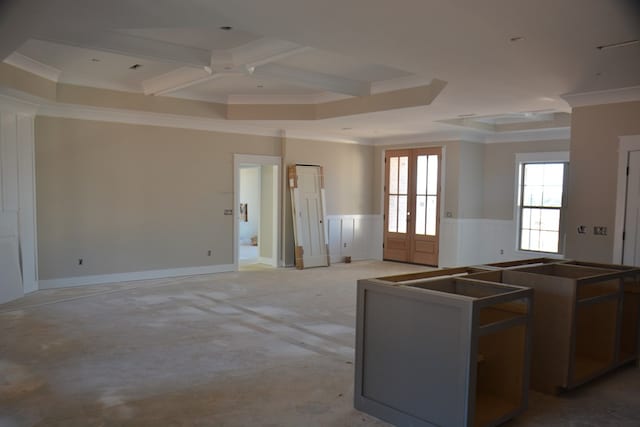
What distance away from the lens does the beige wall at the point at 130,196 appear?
6945 mm

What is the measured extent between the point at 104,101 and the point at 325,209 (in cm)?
471

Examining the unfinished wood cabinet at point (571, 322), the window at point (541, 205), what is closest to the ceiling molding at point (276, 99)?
the window at point (541, 205)

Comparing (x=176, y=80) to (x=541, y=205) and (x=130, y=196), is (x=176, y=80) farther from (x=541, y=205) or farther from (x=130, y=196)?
(x=541, y=205)

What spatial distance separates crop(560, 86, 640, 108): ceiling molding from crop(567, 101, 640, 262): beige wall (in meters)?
0.06

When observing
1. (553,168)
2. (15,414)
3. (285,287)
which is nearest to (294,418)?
(15,414)

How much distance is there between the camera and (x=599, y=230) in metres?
5.68

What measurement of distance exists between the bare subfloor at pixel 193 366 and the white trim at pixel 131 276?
290 mm

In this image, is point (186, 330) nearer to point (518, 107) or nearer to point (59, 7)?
point (59, 7)

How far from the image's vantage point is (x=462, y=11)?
3.07 metres

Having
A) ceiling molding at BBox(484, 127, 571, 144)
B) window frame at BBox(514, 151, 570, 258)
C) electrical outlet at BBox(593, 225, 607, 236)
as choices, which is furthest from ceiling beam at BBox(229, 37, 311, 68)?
window frame at BBox(514, 151, 570, 258)

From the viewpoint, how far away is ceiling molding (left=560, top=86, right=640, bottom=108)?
5270mm

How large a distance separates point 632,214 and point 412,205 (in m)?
5.04

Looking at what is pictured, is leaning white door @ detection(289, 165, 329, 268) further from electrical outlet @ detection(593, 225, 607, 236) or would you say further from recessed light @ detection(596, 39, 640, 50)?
recessed light @ detection(596, 39, 640, 50)

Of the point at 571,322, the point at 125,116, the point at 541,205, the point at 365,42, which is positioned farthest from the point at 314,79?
the point at 541,205
